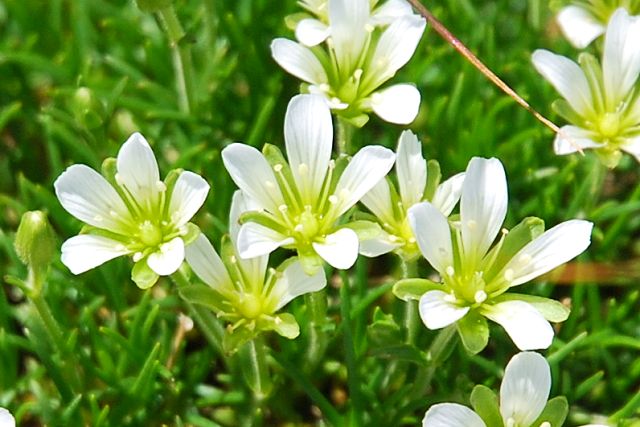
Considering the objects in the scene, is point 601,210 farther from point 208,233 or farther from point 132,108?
point 132,108

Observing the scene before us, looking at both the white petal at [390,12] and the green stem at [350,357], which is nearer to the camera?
the green stem at [350,357]

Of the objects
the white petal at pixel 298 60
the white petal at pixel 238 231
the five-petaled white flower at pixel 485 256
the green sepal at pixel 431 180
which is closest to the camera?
the five-petaled white flower at pixel 485 256

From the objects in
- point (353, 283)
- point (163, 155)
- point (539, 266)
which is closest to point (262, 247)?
point (539, 266)

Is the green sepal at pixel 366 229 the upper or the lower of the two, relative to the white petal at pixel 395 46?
lower

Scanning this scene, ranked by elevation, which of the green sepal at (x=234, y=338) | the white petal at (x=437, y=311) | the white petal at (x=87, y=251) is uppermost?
the white petal at (x=87, y=251)

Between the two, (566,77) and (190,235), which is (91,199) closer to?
(190,235)

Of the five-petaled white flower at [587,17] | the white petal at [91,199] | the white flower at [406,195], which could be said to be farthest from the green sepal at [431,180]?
the five-petaled white flower at [587,17]

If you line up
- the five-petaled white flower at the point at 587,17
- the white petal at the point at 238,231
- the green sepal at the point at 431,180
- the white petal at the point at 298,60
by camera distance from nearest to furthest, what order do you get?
the white petal at the point at 238,231, the green sepal at the point at 431,180, the white petal at the point at 298,60, the five-petaled white flower at the point at 587,17

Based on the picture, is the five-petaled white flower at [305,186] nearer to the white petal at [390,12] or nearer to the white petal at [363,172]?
the white petal at [363,172]
